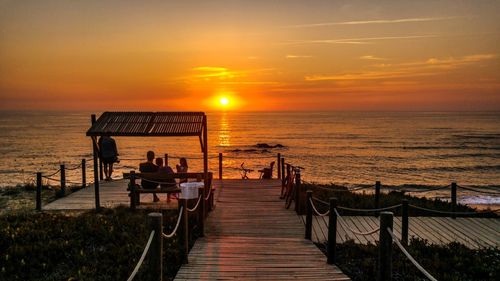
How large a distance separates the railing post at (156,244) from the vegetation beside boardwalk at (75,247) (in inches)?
51.8

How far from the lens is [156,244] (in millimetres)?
5867

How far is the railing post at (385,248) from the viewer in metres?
5.82

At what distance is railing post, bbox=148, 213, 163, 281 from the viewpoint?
5.79m

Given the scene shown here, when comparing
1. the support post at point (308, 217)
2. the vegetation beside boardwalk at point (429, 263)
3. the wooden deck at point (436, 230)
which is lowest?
the wooden deck at point (436, 230)

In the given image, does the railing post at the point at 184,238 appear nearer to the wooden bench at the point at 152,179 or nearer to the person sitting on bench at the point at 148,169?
the wooden bench at the point at 152,179

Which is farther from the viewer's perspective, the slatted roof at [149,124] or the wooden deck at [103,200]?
the wooden deck at [103,200]

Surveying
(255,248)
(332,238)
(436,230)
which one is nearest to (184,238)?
(255,248)

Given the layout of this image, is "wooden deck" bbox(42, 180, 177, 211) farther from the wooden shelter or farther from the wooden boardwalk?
the wooden boardwalk

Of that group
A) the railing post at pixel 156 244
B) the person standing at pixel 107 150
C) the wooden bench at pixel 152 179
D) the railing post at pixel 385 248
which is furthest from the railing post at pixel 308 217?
the person standing at pixel 107 150

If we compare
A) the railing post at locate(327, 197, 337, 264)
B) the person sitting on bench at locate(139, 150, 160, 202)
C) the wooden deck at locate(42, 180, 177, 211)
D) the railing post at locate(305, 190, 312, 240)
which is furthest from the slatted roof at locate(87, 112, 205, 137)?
the railing post at locate(327, 197, 337, 264)

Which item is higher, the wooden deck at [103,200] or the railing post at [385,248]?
the railing post at [385,248]

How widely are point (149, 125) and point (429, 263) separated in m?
9.80

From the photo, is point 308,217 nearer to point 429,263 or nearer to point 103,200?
point 429,263

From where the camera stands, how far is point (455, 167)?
47.2 meters
